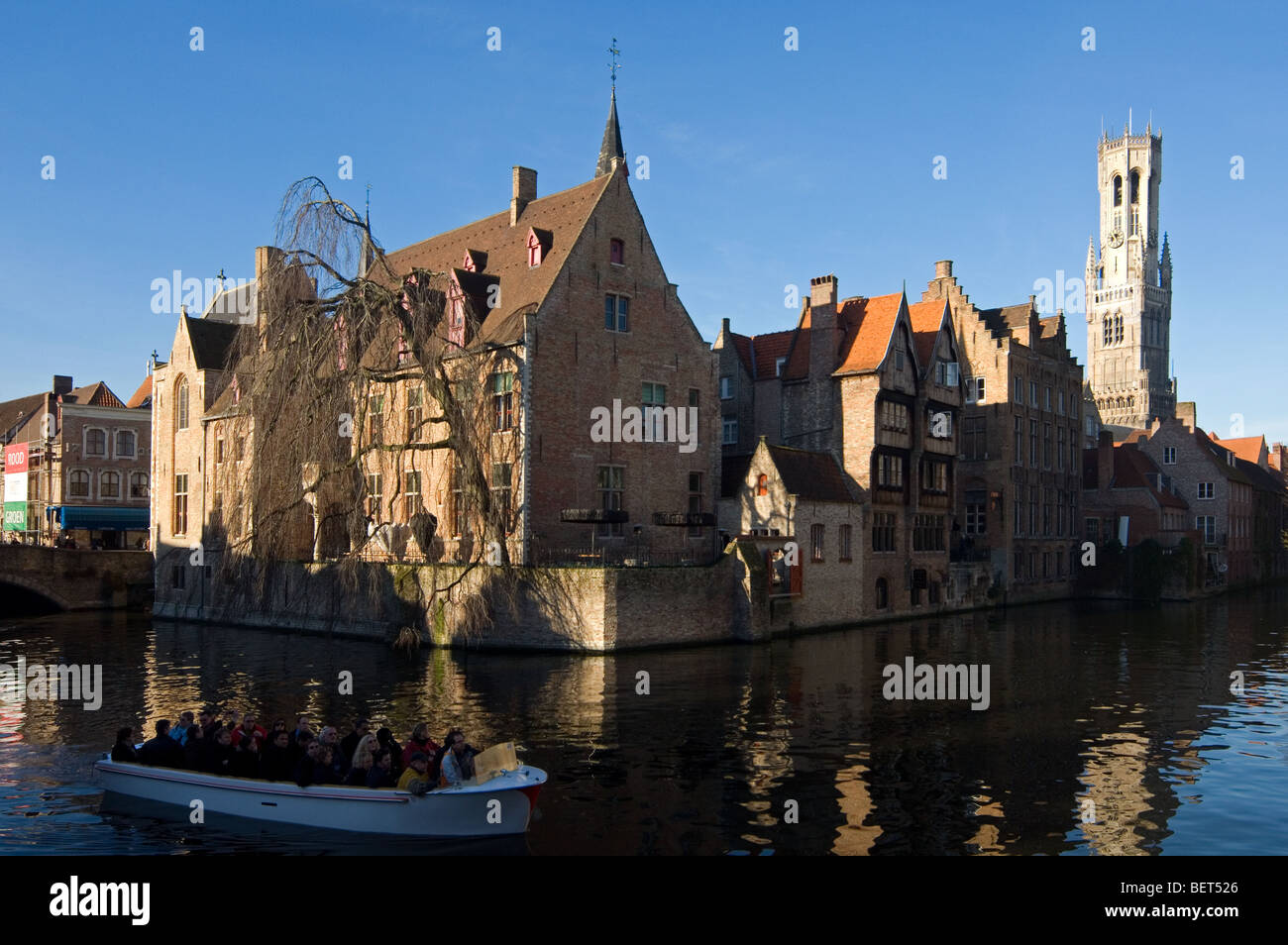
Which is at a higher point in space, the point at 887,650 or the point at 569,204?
the point at 569,204

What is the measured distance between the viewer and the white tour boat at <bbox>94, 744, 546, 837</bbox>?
14727 millimetres

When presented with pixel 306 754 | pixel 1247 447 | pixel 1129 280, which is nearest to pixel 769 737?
pixel 306 754

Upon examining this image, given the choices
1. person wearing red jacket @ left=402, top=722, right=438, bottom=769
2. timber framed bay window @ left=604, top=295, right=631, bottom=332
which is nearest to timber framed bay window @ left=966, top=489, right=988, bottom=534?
timber framed bay window @ left=604, top=295, right=631, bottom=332

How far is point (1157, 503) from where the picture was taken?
65500mm

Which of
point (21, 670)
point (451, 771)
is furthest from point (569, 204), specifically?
point (451, 771)

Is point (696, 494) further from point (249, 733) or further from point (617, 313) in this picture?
point (249, 733)

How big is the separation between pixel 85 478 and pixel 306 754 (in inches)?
2229

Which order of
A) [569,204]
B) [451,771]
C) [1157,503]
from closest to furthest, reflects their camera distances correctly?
[451,771]
[569,204]
[1157,503]

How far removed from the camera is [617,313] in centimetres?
4028

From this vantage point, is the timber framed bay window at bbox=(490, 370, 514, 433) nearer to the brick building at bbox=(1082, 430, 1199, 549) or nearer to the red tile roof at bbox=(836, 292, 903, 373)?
the red tile roof at bbox=(836, 292, 903, 373)
